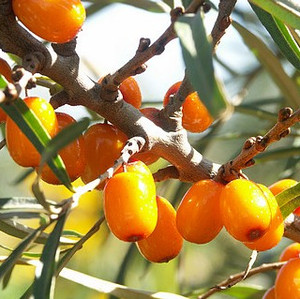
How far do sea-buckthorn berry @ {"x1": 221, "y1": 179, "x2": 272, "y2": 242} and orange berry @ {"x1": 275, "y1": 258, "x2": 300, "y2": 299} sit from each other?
163mm

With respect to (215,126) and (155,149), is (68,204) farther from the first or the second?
(215,126)

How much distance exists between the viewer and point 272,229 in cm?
105

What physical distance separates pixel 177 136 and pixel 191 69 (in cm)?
31

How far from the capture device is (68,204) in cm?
88

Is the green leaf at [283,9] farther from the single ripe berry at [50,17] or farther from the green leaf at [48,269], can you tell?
the green leaf at [48,269]

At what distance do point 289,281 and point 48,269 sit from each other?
0.43m

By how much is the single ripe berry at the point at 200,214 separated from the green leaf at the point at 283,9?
260 millimetres

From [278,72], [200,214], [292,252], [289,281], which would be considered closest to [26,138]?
[200,214]

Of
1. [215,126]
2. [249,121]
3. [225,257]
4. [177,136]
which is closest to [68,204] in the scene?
[177,136]

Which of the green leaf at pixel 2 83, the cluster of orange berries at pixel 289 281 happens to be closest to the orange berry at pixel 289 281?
the cluster of orange berries at pixel 289 281

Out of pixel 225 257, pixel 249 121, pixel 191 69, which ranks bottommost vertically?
pixel 225 257

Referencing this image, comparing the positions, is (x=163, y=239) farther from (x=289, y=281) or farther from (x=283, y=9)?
(x=283, y=9)

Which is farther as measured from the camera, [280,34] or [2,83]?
[280,34]

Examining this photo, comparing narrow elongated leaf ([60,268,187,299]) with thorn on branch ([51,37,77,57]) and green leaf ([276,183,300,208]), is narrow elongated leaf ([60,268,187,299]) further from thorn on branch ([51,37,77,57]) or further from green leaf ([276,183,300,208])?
thorn on branch ([51,37,77,57])
